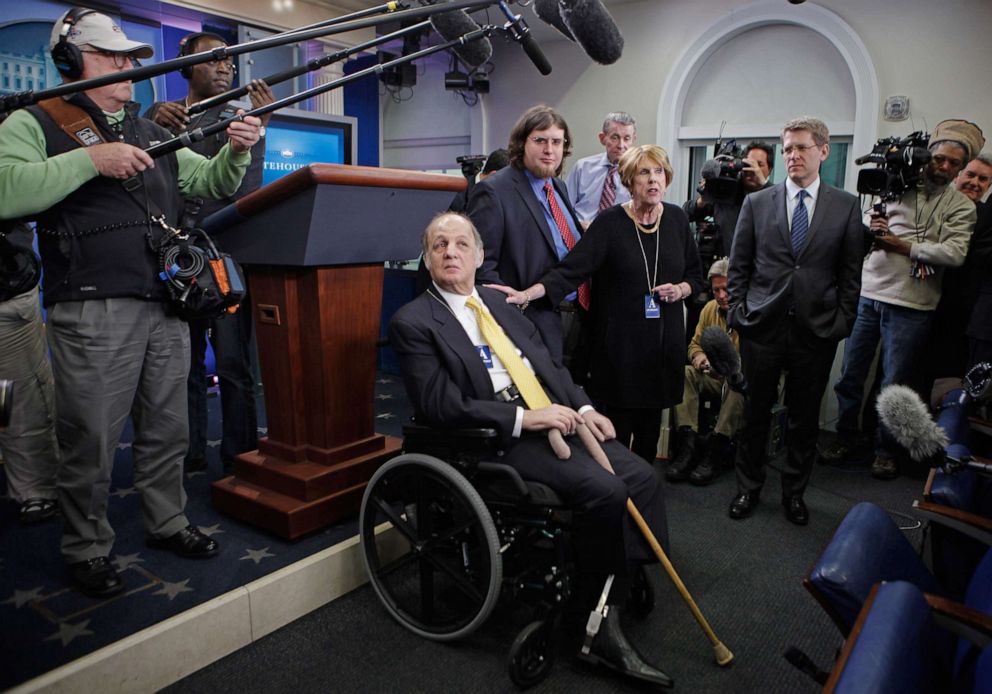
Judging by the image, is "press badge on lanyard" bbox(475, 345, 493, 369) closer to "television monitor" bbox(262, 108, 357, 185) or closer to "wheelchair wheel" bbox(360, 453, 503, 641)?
"wheelchair wheel" bbox(360, 453, 503, 641)

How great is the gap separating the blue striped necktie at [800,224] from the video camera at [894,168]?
22.7 inches

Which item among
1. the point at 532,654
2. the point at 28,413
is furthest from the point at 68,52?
the point at 532,654

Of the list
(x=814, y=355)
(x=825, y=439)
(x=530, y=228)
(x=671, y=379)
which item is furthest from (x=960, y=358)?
(x=530, y=228)

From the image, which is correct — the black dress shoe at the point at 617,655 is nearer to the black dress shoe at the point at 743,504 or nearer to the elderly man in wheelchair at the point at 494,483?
the elderly man in wheelchair at the point at 494,483

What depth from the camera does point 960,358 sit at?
12.1 feet

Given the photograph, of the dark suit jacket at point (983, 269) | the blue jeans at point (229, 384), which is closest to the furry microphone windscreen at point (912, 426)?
the dark suit jacket at point (983, 269)

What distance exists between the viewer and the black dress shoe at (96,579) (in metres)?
2.04

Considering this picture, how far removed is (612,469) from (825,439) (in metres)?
2.58

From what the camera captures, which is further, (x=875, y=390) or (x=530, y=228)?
(x=875, y=390)

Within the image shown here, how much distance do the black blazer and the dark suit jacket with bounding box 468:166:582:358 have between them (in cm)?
32

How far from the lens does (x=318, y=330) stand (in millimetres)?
2316

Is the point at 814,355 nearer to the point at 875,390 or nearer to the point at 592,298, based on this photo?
the point at 592,298

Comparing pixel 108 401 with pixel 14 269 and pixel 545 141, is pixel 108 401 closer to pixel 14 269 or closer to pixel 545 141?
pixel 14 269

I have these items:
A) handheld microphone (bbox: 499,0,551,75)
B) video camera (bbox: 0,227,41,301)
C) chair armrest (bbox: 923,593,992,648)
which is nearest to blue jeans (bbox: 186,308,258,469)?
video camera (bbox: 0,227,41,301)
